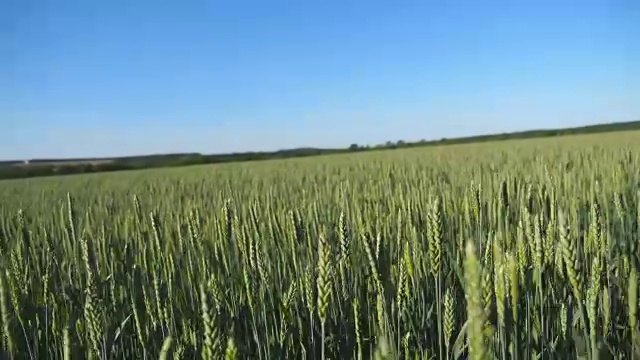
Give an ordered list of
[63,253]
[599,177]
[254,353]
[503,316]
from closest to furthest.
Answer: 1. [503,316]
2. [254,353]
3. [63,253]
4. [599,177]

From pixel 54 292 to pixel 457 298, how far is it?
3.92 feet

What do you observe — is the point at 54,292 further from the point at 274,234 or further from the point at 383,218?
the point at 383,218

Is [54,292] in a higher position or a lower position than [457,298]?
higher

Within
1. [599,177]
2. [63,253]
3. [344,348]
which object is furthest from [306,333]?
[599,177]

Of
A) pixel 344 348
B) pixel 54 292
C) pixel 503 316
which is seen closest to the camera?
pixel 503 316

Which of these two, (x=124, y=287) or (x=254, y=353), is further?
(x=124, y=287)

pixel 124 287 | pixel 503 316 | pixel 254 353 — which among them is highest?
pixel 503 316

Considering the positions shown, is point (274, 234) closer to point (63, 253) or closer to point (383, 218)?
point (383, 218)

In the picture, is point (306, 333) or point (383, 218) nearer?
point (306, 333)

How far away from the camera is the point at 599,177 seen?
3.42 m

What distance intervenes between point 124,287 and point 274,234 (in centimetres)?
60

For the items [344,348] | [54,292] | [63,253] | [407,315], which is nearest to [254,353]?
[344,348]

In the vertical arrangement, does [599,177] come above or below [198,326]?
above

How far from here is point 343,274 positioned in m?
1.37
